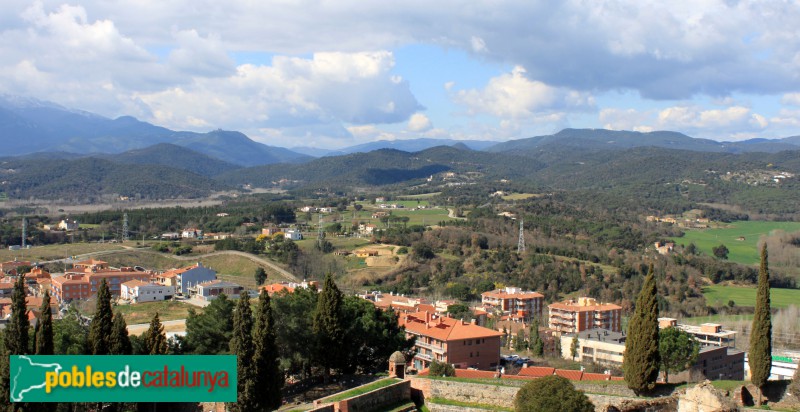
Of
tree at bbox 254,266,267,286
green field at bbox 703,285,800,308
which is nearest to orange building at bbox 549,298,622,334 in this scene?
green field at bbox 703,285,800,308

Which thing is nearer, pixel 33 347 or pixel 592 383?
pixel 33 347

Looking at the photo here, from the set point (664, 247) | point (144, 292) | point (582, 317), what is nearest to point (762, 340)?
point (582, 317)

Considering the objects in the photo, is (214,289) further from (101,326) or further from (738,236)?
(738,236)

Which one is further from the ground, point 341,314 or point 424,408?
point 341,314

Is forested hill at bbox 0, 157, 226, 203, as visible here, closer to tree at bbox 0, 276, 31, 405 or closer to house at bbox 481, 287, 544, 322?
house at bbox 481, 287, 544, 322

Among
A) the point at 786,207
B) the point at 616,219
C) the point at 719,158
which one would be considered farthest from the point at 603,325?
the point at 719,158

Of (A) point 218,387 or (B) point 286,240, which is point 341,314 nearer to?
(A) point 218,387
